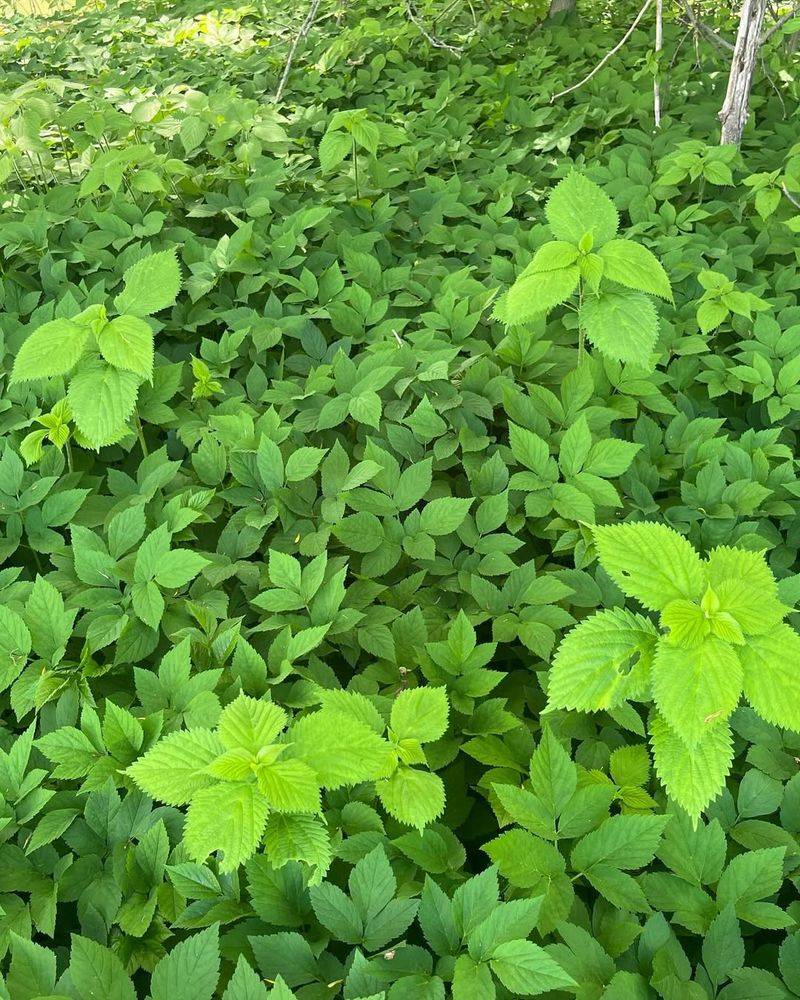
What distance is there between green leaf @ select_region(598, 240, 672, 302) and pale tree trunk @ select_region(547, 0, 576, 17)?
4.65 meters

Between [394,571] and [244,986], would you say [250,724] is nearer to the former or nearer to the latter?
[244,986]

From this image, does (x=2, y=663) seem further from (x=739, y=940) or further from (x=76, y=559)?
(x=739, y=940)

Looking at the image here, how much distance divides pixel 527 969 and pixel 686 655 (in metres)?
0.53

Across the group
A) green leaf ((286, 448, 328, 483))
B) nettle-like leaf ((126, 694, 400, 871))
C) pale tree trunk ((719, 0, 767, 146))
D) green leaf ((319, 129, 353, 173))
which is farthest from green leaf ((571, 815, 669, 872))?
pale tree trunk ((719, 0, 767, 146))

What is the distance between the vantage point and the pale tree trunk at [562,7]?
5551 millimetres

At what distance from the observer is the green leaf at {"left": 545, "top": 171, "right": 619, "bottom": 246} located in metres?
2.02

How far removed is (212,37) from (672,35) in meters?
3.41

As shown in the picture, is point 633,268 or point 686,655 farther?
point 633,268

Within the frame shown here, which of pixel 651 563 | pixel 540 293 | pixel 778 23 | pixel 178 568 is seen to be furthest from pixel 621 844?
pixel 778 23

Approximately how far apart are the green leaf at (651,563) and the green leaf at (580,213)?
0.98 m

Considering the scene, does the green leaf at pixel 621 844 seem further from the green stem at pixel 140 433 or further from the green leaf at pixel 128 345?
the green stem at pixel 140 433

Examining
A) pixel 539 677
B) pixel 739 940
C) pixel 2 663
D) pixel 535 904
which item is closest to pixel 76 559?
pixel 2 663

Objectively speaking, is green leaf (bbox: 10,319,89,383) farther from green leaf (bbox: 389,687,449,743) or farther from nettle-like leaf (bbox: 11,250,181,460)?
green leaf (bbox: 389,687,449,743)

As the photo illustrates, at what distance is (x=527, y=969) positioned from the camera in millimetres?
1077
